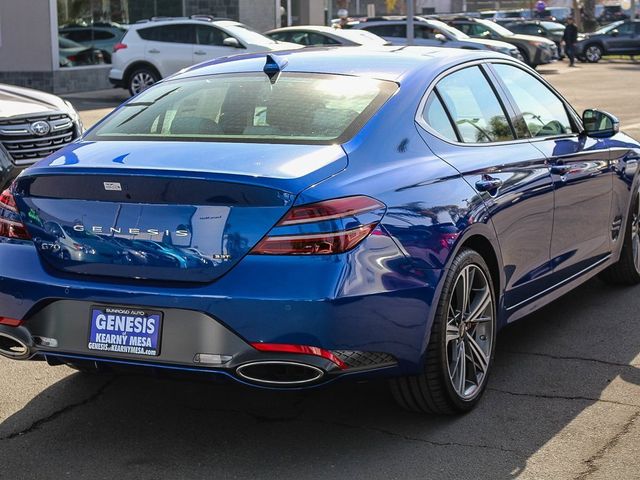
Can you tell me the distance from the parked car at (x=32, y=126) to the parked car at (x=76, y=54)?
1579 centimetres

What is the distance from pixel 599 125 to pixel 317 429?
279 cm

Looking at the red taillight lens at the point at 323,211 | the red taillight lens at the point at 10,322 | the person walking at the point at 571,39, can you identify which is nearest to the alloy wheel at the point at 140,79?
the person walking at the point at 571,39

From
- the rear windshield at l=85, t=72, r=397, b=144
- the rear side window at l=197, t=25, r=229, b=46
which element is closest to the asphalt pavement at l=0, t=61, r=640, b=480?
the rear windshield at l=85, t=72, r=397, b=144

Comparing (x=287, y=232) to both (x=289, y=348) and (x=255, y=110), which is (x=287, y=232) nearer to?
(x=289, y=348)

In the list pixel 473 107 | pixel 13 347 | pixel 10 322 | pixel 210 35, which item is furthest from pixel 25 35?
pixel 10 322

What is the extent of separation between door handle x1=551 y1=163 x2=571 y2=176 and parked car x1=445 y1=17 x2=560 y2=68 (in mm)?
30518

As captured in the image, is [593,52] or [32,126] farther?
[593,52]

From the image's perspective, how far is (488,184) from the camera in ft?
16.8

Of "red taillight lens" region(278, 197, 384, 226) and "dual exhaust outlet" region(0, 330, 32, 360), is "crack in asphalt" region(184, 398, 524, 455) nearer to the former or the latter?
"dual exhaust outlet" region(0, 330, 32, 360)

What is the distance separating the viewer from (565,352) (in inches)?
234

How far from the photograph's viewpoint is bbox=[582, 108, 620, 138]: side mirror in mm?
6543

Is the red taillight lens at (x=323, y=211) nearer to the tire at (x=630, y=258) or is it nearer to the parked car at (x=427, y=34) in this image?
the tire at (x=630, y=258)

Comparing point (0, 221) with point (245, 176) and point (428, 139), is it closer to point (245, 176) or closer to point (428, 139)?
point (245, 176)

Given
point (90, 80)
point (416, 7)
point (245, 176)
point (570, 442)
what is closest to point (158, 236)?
point (245, 176)
